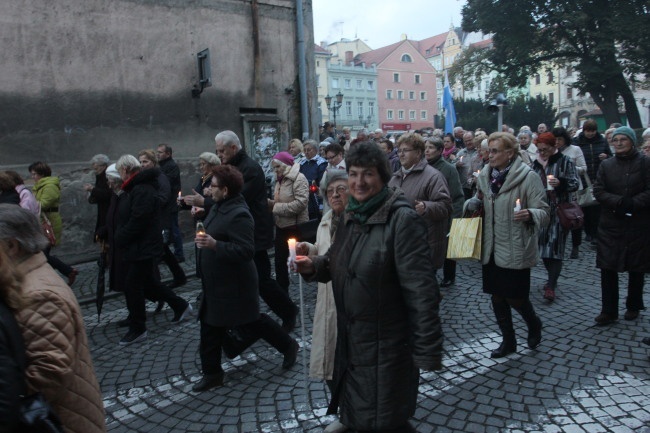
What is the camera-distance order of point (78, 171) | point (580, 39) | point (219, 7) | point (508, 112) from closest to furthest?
point (78, 171)
point (219, 7)
point (580, 39)
point (508, 112)

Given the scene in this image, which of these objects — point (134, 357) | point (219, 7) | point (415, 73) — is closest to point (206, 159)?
point (134, 357)

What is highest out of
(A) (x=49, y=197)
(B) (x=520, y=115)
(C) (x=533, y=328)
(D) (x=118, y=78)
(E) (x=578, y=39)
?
(E) (x=578, y=39)

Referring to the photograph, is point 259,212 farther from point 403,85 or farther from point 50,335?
point 403,85

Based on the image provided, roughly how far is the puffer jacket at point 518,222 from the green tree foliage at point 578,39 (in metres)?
30.7

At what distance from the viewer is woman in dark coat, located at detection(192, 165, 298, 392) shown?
4.06 meters

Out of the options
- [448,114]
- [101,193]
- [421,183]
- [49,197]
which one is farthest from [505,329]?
[448,114]

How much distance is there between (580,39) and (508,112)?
66.4 feet

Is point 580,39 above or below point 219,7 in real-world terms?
above

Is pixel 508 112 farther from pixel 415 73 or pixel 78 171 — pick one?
pixel 78 171

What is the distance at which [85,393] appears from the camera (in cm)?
237

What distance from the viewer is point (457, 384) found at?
412 centimetres

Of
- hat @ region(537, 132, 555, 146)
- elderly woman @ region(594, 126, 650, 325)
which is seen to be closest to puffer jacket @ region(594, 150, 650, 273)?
elderly woman @ region(594, 126, 650, 325)

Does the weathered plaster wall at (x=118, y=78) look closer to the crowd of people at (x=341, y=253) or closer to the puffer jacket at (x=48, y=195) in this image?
the puffer jacket at (x=48, y=195)

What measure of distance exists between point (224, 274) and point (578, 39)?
118ft
